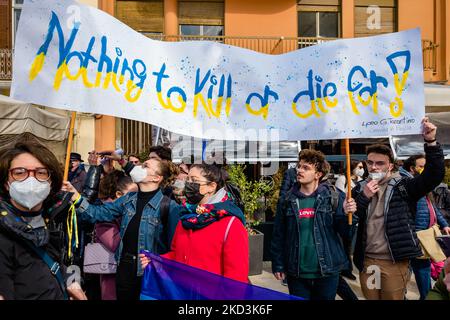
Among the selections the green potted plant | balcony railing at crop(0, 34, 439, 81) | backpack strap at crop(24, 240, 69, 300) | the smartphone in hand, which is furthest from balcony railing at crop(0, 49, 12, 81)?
the smartphone in hand

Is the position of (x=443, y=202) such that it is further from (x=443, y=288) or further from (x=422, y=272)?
(x=443, y=288)

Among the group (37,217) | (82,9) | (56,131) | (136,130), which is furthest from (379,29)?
(37,217)

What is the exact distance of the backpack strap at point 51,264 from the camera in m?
2.16

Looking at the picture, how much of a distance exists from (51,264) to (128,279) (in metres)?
1.28

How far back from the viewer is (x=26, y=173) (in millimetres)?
2338

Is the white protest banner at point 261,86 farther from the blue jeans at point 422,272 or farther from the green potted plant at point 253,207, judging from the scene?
the green potted plant at point 253,207

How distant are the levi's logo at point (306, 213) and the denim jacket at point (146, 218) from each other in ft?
3.27

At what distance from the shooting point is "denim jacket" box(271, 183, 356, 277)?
139 inches

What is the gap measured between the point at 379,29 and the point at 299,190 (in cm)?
1341

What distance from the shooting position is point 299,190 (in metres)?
3.79

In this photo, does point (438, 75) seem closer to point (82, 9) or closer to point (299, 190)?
point (299, 190)

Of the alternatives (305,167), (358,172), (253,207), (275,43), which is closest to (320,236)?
(305,167)

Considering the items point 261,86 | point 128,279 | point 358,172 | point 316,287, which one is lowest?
point 316,287
